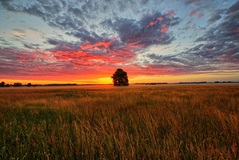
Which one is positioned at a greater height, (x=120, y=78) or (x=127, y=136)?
(x=120, y=78)

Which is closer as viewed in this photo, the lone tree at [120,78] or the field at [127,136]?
the field at [127,136]

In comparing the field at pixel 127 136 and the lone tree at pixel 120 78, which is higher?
the lone tree at pixel 120 78

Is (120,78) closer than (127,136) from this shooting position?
No

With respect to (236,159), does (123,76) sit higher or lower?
higher

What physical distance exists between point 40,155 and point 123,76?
267 ft

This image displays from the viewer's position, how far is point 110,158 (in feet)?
8.45

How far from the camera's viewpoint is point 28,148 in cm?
290

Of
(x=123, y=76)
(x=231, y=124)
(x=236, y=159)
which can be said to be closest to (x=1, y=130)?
(x=236, y=159)

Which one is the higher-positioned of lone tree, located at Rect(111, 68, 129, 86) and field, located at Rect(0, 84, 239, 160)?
lone tree, located at Rect(111, 68, 129, 86)

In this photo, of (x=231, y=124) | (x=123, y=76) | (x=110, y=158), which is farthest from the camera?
(x=123, y=76)

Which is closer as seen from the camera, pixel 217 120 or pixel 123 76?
pixel 217 120

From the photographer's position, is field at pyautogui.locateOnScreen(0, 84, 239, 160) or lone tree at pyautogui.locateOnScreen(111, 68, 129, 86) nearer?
field at pyautogui.locateOnScreen(0, 84, 239, 160)

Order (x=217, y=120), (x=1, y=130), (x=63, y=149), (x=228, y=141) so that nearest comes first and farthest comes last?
1. (x=63, y=149)
2. (x=228, y=141)
3. (x=1, y=130)
4. (x=217, y=120)

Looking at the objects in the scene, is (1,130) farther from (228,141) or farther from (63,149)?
(228,141)
